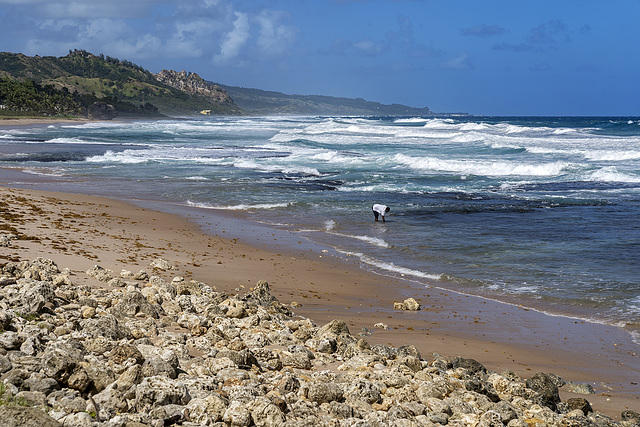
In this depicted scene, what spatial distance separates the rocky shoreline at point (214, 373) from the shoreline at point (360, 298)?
741 millimetres

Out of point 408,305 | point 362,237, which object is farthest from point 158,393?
point 362,237

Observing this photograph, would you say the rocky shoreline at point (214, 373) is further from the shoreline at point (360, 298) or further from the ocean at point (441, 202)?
the ocean at point (441, 202)

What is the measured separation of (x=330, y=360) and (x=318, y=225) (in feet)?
36.4

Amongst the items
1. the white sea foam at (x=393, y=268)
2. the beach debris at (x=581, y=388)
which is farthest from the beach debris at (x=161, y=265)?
the beach debris at (x=581, y=388)

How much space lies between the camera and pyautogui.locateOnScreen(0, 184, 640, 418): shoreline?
24.5 ft

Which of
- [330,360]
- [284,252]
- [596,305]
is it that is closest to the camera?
[330,360]

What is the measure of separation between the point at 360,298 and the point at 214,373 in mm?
5078

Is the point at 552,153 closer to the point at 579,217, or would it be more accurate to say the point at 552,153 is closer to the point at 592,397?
the point at 579,217

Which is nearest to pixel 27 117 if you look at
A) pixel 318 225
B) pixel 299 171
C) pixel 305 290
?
pixel 299 171

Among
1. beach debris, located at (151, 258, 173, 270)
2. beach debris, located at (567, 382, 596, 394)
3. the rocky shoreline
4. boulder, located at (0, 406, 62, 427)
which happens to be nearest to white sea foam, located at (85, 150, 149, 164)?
beach debris, located at (151, 258, 173, 270)

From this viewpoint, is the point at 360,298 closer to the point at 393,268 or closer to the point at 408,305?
the point at 408,305

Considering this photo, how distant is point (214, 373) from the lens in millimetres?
5211

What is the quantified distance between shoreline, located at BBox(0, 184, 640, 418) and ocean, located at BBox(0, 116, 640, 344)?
Result: 0.86 metres

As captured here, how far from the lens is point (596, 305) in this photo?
10.0m
